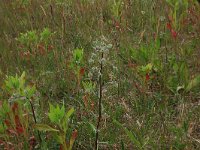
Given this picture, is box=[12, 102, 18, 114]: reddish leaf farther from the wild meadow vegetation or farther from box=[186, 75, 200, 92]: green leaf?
box=[186, 75, 200, 92]: green leaf

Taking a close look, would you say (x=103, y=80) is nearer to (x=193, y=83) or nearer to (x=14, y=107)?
(x=193, y=83)

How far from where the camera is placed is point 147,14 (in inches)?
153

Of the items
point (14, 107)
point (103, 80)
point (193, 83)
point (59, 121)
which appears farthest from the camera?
point (103, 80)

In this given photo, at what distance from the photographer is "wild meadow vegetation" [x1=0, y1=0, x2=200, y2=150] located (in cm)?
209

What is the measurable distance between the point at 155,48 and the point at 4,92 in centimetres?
130

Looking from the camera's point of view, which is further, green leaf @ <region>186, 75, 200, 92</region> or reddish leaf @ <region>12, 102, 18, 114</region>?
green leaf @ <region>186, 75, 200, 92</region>

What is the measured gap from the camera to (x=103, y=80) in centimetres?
289

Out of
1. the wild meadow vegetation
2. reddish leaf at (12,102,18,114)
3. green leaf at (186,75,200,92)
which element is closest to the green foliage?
the wild meadow vegetation

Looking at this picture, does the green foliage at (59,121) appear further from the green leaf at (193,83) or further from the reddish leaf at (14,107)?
the green leaf at (193,83)

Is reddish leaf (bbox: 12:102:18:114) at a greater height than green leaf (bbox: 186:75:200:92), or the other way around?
reddish leaf (bbox: 12:102:18:114)

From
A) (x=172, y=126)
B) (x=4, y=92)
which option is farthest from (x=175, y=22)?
(x=4, y=92)

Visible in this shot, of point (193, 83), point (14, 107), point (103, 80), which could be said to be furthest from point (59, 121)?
point (193, 83)

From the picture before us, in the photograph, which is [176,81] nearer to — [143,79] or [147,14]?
[143,79]

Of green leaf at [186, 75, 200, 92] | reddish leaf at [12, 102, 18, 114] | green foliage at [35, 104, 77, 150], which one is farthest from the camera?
green leaf at [186, 75, 200, 92]
